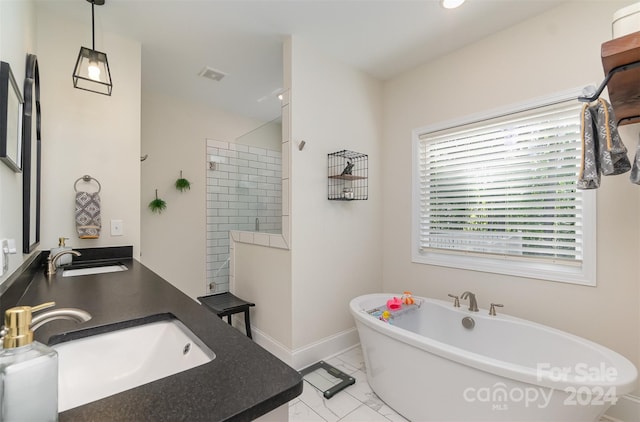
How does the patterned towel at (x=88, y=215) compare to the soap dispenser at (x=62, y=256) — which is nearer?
the soap dispenser at (x=62, y=256)

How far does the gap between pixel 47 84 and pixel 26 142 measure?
0.78 metres

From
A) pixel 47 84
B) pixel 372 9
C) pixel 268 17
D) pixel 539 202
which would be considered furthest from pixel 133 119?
pixel 539 202

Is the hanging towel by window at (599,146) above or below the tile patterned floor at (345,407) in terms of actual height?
above

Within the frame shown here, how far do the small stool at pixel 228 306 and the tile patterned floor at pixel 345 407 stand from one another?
82 centimetres

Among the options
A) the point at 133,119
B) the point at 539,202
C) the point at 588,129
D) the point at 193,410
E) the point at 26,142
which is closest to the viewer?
the point at 193,410

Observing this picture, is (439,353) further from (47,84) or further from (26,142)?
(47,84)

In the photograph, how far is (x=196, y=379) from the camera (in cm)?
58

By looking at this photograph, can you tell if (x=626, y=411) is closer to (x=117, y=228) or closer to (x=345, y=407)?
(x=345, y=407)

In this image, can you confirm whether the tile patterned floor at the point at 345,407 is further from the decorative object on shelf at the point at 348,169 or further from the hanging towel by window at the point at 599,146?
the decorative object on shelf at the point at 348,169

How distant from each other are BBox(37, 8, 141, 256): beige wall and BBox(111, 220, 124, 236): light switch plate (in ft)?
0.08

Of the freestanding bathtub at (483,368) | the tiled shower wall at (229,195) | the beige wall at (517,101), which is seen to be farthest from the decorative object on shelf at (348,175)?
the freestanding bathtub at (483,368)

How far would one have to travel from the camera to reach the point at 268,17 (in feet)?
6.84

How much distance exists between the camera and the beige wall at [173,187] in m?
3.18

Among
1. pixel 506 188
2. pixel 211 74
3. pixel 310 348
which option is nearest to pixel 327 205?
pixel 310 348
